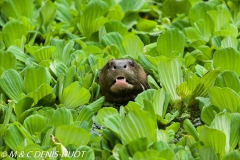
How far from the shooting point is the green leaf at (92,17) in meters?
4.36

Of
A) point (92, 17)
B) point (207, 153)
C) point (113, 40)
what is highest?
point (92, 17)

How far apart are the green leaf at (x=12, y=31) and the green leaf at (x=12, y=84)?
732mm

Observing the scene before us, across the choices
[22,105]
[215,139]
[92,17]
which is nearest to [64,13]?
[92,17]

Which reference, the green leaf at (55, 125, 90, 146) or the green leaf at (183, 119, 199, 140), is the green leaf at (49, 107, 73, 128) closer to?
the green leaf at (55, 125, 90, 146)

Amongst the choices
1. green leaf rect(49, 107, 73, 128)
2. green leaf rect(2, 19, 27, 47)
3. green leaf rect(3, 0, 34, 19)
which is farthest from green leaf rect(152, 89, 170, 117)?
green leaf rect(3, 0, 34, 19)

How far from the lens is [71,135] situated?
112 inches

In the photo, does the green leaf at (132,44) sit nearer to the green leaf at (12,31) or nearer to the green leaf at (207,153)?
the green leaf at (12,31)

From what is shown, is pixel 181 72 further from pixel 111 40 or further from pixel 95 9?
pixel 95 9

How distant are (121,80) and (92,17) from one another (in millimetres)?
871

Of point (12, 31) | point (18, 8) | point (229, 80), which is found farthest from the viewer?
point (18, 8)

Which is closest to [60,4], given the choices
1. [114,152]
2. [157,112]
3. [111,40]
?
[111,40]

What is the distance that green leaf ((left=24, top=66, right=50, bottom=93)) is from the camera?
3504 millimetres

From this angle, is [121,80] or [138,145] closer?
[138,145]

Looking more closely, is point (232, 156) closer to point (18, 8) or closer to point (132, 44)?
point (132, 44)
